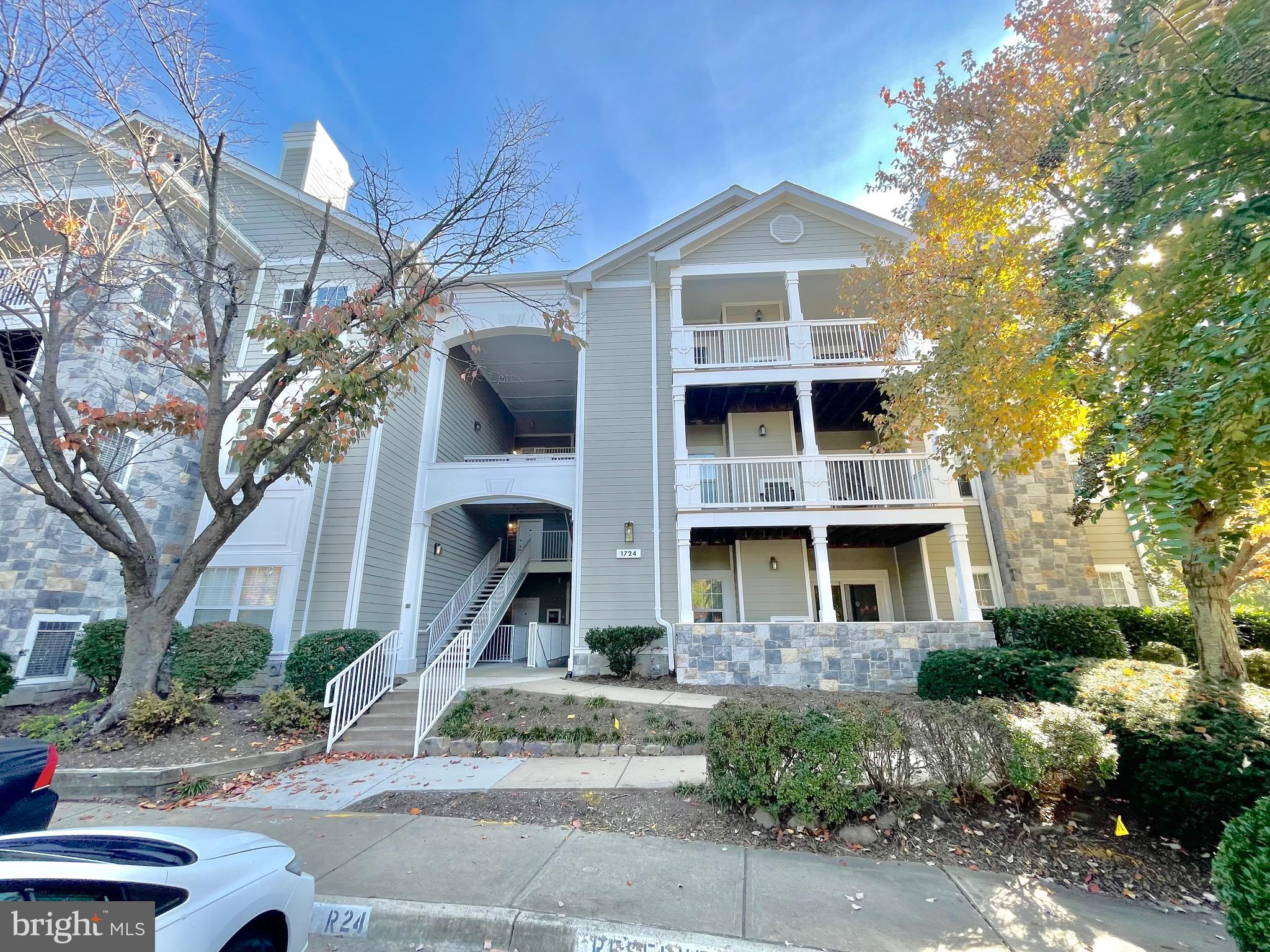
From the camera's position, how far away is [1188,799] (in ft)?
11.8

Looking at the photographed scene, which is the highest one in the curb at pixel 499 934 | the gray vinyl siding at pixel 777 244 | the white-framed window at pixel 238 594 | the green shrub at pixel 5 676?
the gray vinyl siding at pixel 777 244

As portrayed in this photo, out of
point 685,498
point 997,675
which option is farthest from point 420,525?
point 997,675

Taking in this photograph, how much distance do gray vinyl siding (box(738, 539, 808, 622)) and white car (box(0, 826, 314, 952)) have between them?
10.2 meters

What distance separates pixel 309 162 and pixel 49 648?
11719 millimetres

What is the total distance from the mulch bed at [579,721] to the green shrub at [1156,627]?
340 inches

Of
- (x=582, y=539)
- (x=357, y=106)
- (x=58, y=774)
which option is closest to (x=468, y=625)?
(x=582, y=539)

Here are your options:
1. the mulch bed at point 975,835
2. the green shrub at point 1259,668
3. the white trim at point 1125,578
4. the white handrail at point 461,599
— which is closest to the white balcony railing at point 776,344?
the green shrub at point 1259,668

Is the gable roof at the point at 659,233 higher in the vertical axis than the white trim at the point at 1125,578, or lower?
higher

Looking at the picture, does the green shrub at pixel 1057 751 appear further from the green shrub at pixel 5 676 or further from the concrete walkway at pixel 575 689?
the green shrub at pixel 5 676

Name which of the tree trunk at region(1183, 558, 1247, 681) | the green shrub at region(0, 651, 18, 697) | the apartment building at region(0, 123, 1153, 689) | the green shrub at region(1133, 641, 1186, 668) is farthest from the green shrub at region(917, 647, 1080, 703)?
the green shrub at region(0, 651, 18, 697)

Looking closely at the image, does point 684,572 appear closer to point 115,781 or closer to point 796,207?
point 115,781

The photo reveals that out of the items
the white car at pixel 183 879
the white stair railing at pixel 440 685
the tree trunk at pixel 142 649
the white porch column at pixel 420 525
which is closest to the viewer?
the white car at pixel 183 879

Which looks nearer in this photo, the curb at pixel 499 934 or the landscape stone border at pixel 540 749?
the curb at pixel 499 934

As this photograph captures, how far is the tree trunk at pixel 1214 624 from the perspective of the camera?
19.0ft
